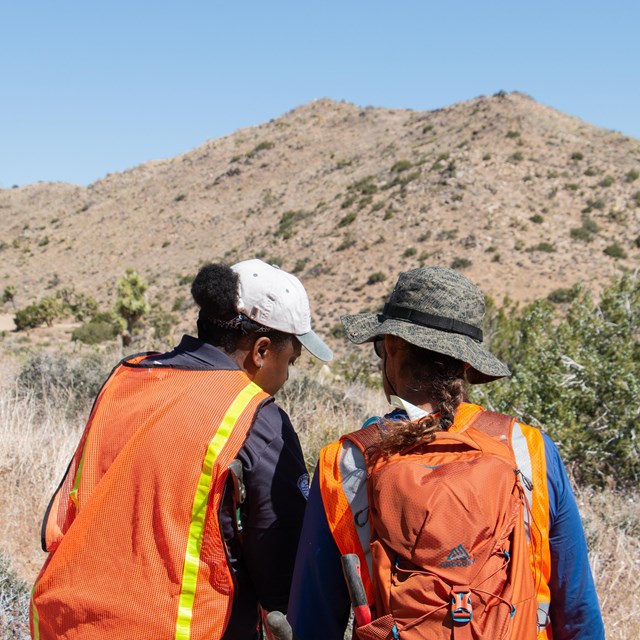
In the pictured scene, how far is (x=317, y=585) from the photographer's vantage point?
4.83ft

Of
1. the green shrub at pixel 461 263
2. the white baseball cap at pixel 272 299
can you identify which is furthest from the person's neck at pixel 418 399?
the green shrub at pixel 461 263

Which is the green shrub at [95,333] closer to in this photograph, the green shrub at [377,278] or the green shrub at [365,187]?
the green shrub at [377,278]

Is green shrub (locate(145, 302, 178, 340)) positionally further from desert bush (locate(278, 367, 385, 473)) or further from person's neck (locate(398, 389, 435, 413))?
person's neck (locate(398, 389, 435, 413))

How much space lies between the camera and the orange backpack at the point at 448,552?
1302 mm

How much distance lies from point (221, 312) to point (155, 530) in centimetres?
63

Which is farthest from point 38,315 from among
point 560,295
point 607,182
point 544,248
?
point 607,182

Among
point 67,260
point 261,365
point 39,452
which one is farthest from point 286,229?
point 261,365

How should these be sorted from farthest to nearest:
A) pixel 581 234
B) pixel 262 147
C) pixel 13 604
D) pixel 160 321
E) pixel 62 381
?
1. pixel 262 147
2. pixel 160 321
3. pixel 581 234
4. pixel 62 381
5. pixel 13 604

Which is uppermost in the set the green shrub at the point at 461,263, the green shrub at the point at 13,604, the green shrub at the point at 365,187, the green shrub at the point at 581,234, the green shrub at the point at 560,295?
the green shrub at the point at 365,187

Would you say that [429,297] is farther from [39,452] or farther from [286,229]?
[286,229]

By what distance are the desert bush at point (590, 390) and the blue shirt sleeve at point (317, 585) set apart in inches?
177

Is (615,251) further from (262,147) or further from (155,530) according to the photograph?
(262,147)

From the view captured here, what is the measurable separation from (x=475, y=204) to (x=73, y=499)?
28343 millimetres

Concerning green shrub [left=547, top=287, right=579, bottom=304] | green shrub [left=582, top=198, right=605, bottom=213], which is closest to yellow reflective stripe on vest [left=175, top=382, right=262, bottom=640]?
green shrub [left=547, top=287, right=579, bottom=304]
